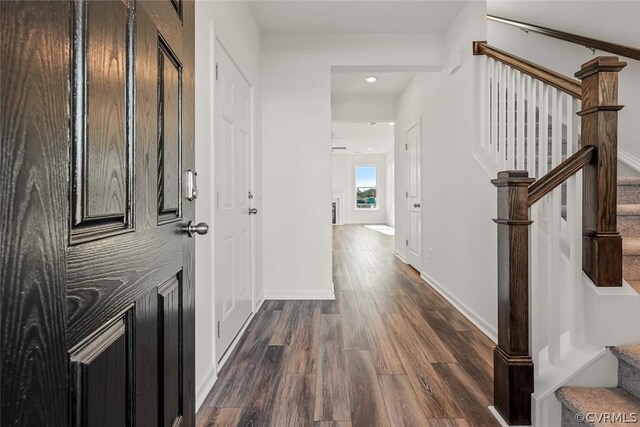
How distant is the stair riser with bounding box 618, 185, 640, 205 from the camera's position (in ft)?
8.01

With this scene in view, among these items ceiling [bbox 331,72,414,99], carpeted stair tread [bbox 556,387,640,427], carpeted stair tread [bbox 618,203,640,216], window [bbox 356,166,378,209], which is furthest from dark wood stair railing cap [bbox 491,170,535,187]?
window [bbox 356,166,378,209]

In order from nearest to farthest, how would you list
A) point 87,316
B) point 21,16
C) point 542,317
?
1. point 21,16
2. point 87,316
3. point 542,317

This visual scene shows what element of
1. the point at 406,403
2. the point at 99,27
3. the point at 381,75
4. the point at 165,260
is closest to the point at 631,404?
the point at 406,403

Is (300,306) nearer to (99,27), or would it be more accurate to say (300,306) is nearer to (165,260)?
(165,260)

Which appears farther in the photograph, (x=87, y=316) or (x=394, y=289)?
(x=394, y=289)

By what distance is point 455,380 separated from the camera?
195 centimetres

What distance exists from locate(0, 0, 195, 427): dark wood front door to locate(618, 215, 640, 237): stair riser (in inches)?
97.3

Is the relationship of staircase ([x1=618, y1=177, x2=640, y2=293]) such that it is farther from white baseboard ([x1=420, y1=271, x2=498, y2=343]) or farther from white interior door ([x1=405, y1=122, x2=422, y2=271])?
white interior door ([x1=405, y1=122, x2=422, y2=271])

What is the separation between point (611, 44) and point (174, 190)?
125 inches

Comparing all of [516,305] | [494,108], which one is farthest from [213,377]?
[494,108]

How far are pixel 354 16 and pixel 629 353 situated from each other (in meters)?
2.92

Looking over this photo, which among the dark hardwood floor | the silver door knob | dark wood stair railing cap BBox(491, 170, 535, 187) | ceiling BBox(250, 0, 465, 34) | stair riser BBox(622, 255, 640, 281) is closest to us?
the silver door knob

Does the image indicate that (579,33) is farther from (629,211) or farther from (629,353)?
(629,353)

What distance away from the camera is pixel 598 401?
1.42 meters
